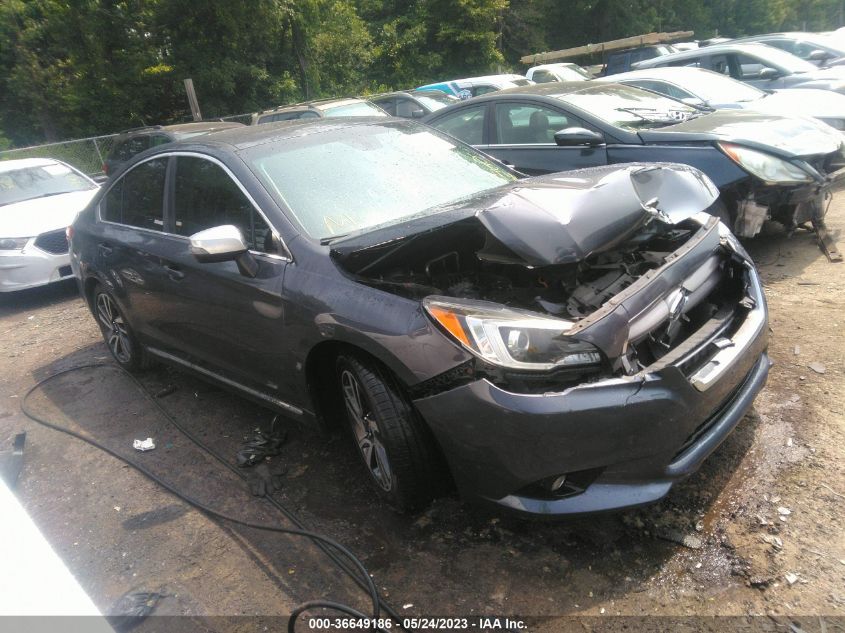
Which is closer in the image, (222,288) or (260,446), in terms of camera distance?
(222,288)

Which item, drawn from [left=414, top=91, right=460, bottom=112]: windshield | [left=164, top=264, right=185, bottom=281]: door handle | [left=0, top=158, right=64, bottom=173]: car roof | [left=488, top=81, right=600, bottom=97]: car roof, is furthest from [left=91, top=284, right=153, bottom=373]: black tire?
[left=414, top=91, right=460, bottom=112]: windshield

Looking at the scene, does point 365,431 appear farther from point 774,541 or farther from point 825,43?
point 825,43

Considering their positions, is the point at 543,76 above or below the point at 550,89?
below

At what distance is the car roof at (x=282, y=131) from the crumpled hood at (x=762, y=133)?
2.45 meters

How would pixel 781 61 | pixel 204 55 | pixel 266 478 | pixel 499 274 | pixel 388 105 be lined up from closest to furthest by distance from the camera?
pixel 499 274 → pixel 266 478 → pixel 781 61 → pixel 388 105 → pixel 204 55

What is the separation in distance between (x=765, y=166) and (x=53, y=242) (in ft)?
24.5

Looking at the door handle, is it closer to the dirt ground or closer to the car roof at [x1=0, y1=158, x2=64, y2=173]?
the dirt ground

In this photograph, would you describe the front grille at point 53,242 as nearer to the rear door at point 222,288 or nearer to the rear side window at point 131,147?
the rear side window at point 131,147

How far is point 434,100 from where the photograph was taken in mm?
12039

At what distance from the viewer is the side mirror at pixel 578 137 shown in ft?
17.7

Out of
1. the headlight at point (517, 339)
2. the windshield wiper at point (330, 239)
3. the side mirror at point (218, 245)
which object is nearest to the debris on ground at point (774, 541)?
the headlight at point (517, 339)

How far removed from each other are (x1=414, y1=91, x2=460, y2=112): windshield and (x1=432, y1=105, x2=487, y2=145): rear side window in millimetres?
4966

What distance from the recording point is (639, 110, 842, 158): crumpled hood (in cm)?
502

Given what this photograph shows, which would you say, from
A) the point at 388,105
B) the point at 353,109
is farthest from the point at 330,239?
the point at 388,105
